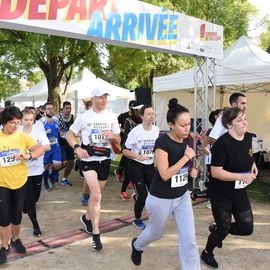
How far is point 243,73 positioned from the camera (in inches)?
351

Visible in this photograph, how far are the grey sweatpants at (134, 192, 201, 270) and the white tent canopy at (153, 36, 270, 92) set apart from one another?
6.02 metres

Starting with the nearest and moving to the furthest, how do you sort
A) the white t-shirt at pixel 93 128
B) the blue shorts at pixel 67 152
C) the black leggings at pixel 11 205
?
the black leggings at pixel 11 205
the white t-shirt at pixel 93 128
the blue shorts at pixel 67 152

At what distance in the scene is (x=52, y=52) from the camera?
14.8 m

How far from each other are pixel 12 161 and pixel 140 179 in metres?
1.84

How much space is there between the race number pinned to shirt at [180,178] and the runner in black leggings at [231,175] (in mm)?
369

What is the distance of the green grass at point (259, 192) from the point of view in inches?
276

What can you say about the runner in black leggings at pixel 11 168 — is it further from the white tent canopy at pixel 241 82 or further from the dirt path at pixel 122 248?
the white tent canopy at pixel 241 82

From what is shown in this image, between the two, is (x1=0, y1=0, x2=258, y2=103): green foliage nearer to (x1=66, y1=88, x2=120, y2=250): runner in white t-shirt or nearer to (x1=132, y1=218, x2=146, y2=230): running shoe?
(x1=66, y1=88, x2=120, y2=250): runner in white t-shirt

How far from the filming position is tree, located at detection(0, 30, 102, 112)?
14.3 meters

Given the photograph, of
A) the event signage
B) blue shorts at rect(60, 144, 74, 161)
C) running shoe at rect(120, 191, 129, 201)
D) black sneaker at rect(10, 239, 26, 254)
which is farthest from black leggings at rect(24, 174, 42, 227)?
blue shorts at rect(60, 144, 74, 161)

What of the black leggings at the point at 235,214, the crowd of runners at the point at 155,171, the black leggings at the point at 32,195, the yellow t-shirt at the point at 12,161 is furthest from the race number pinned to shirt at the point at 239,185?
the black leggings at the point at 32,195

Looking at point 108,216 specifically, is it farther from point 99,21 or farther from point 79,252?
point 99,21

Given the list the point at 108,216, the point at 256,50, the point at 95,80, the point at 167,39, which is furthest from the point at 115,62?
the point at 108,216

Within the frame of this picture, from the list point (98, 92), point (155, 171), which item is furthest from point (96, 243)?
point (98, 92)
